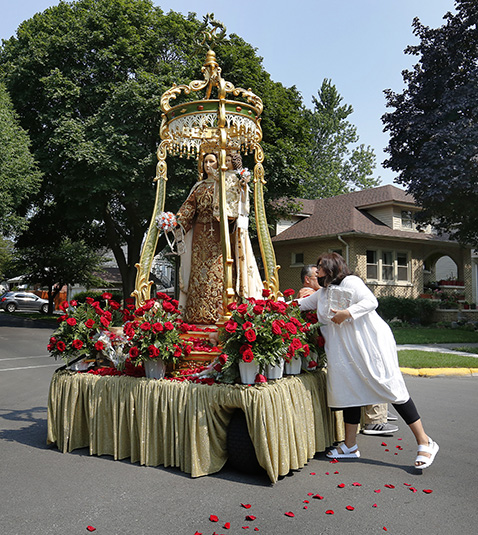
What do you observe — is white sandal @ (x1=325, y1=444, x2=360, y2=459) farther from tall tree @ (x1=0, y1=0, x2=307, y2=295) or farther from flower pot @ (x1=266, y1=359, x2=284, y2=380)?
tall tree @ (x1=0, y1=0, x2=307, y2=295)

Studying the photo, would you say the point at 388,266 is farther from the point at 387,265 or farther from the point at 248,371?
the point at 248,371

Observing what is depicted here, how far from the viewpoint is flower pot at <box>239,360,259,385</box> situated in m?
4.32

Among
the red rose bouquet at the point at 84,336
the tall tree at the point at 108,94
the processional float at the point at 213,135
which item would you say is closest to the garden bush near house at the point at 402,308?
the tall tree at the point at 108,94

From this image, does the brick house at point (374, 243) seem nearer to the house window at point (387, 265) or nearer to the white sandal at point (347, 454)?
the house window at point (387, 265)

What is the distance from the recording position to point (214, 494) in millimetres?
3906

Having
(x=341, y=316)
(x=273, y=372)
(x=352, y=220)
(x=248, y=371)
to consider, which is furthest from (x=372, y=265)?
(x=248, y=371)

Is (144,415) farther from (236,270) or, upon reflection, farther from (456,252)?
(456,252)

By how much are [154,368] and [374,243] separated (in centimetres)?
2435

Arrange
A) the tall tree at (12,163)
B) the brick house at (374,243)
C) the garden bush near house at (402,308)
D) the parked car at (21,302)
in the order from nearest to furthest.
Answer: the tall tree at (12,163) < the garden bush near house at (402,308) < the brick house at (374,243) < the parked car at (21,302)

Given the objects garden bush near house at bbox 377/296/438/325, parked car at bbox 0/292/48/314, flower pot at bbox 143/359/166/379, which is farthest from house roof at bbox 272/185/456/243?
flower pot at bbox 143/359/166/379

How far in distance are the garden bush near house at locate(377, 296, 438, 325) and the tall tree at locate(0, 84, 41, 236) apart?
1695 cm

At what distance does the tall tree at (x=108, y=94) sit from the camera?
A: 1898 centimetres

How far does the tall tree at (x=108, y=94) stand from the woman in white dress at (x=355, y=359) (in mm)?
14409

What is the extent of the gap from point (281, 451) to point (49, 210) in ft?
74.6
